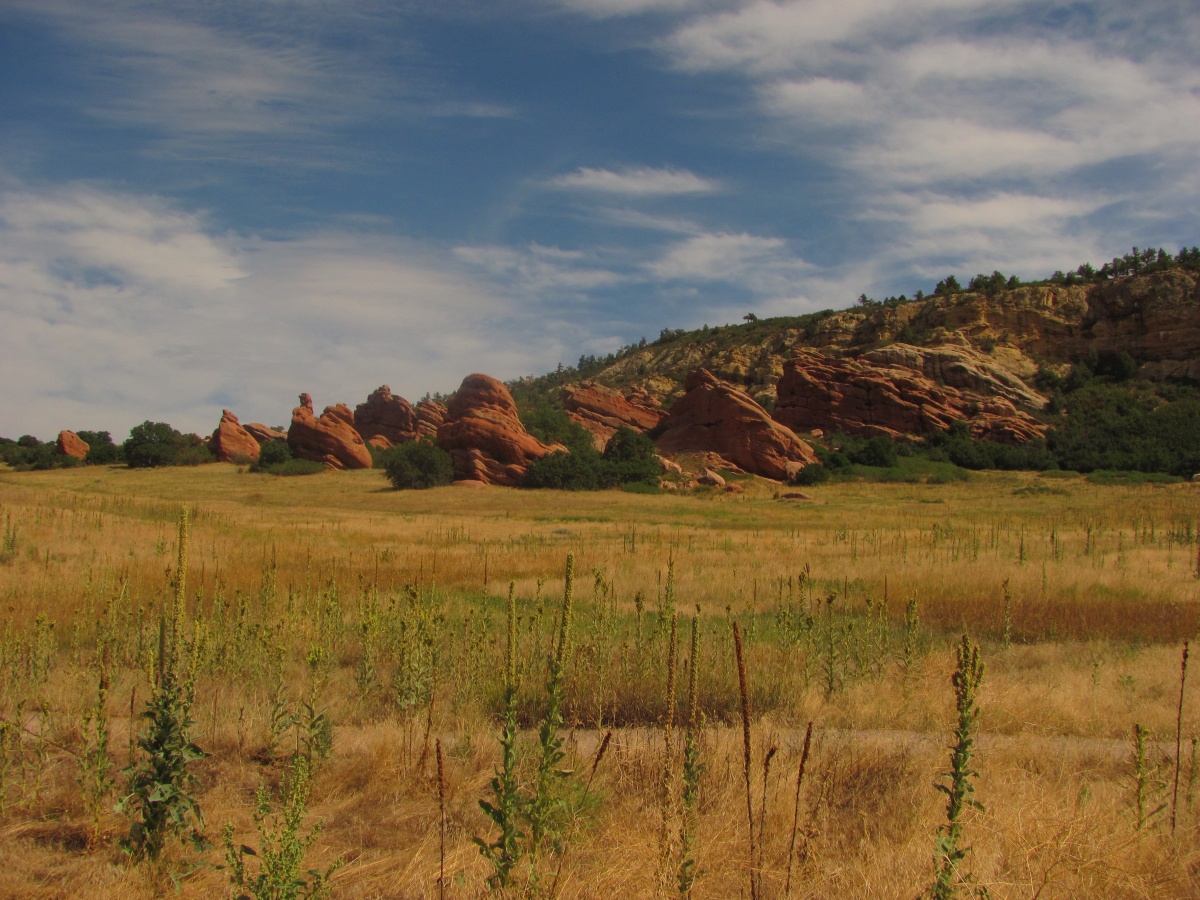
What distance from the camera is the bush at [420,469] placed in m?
50.2

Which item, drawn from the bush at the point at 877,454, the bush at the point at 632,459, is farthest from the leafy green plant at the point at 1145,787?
the bush at the point at 877,454

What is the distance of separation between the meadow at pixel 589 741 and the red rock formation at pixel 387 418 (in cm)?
8311

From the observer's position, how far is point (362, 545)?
20.7 meters

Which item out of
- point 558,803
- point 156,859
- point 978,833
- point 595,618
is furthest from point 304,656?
point 978,833

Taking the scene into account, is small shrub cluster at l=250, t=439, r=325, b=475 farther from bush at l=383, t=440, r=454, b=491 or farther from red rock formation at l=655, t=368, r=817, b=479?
red rock formation at l=655, t=368, r=817, b=479

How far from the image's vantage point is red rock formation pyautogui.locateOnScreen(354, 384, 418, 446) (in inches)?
3787

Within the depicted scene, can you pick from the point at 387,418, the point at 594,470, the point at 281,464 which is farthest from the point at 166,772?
the point at 387,418

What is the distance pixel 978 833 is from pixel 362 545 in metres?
18.6

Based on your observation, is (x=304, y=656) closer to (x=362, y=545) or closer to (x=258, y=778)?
(x=258, y=778)

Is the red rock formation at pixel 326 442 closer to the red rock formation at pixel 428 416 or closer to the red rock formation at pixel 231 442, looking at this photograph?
the red rock formation at pixel 231 442

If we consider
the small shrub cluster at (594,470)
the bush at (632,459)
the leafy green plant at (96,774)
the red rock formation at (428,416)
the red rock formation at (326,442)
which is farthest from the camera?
the red rock formation at (428,416)

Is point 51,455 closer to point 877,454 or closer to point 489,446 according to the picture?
point 489,446

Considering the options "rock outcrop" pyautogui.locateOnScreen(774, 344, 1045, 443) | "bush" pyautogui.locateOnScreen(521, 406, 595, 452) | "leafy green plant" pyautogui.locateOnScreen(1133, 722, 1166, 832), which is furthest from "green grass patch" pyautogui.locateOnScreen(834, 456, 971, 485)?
"leafy green plant" pyautogui.locateOnScreen(1133, 722, 1166, 832)

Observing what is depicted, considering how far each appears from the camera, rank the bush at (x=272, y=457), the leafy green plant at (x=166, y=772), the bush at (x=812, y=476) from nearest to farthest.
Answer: the leafy green plant at (x=166, y=772) < the bush at (x=812, y=476) < the bush at (x=272, y=457)
